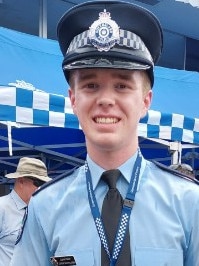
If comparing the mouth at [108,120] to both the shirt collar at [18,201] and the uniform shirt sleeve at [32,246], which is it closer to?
the uniform shirt sleeve at [32,246]

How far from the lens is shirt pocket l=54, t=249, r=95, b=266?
1.44 m

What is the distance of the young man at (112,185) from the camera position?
143 cm

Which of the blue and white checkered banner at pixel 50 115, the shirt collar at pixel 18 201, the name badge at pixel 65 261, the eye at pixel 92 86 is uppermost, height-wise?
the eye at pixel 92 86

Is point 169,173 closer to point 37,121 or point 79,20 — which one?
point 79,20

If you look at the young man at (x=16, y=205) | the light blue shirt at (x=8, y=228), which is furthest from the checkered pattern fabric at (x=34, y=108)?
the light blue shirt at (x=8, y=228)

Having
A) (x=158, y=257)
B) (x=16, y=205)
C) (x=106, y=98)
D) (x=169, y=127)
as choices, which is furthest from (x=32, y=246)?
(x=169, y=127)

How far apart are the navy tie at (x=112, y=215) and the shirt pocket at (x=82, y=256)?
0.04m

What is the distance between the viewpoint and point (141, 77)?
1.50 metres

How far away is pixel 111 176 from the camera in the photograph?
59.2 inches

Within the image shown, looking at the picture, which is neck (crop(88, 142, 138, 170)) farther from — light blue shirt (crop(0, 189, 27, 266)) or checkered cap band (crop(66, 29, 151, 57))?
light blue shirt (crop(0, 189, 27, 266))

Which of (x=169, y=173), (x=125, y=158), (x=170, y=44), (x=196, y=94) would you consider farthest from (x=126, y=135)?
(x=170, y=44)

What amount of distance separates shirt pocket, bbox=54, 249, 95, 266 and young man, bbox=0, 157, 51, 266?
85.7 inches

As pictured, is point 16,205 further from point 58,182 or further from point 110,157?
point 110,157

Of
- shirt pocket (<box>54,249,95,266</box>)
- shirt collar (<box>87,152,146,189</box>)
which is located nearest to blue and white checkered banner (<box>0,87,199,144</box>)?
shirt collar (<box>87,152,146,189</box>)
